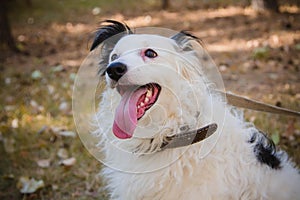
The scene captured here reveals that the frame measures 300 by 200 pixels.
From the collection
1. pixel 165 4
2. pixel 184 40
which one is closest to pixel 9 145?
pixel 184 40

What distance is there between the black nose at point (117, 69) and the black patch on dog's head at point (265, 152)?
2.80 ft

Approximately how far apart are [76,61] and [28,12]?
520cm

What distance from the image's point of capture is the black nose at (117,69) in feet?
6.03

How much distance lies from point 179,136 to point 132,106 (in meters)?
0.34

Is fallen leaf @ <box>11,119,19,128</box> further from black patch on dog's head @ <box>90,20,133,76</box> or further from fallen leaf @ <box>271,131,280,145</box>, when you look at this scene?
fallen leaf @ <box>271,131,280,145</box>

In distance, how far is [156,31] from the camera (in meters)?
2.15

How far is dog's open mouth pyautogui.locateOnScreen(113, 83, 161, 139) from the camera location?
1.90 meters

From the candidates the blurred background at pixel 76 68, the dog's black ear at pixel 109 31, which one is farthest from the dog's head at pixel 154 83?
the blurred background at pixel 76 68

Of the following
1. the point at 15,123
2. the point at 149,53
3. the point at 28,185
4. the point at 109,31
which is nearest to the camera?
the point at 149,53

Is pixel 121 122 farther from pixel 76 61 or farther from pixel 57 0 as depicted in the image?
pixel 57 0

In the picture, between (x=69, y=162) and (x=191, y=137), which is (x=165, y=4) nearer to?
(x=69, y=162)

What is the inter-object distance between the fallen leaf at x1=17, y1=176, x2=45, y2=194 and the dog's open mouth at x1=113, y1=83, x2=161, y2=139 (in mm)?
1466

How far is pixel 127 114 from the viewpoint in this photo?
1.90 metres

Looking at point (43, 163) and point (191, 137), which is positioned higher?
point (191, 137)
